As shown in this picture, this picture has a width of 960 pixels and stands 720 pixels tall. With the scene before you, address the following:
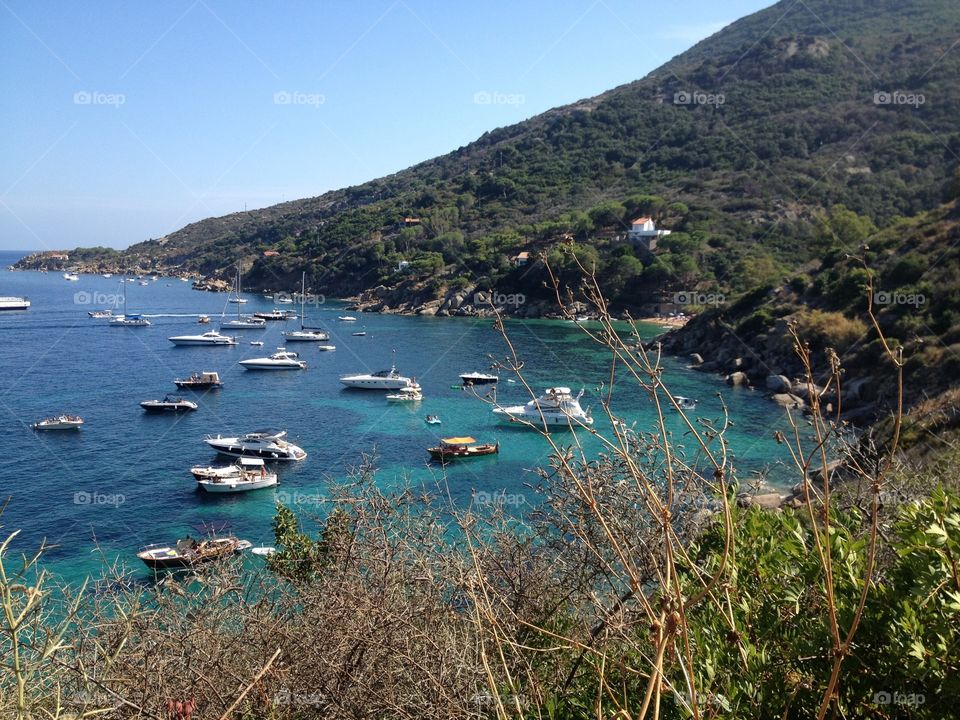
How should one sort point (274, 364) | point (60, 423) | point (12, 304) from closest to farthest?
point (60, 423) → point (274, 364) → point (12, 304)

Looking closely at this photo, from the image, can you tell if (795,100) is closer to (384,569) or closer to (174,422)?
(174,422)

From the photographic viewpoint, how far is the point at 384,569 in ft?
18.7

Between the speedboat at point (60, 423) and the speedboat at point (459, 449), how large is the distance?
1069 cm

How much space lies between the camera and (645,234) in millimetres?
50188

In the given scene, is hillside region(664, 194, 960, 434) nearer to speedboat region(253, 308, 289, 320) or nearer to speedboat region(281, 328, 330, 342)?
speedboat region(281, 328, 330, 342)

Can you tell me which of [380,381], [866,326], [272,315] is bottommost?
[380,381]

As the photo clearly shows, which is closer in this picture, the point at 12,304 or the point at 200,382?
the point at 200,382

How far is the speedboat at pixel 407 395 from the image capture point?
2658cm

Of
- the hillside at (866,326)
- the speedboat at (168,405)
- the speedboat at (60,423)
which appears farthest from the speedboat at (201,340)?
the hillside at (866,326)

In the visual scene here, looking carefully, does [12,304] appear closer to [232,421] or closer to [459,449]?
[232,421]

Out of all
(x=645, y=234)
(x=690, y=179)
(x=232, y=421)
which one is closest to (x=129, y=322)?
(x=232, y=421)

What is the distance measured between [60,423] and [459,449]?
1190 centimetres

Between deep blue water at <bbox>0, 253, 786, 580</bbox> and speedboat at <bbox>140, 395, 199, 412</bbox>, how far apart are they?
18.3 inches

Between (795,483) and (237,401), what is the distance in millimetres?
19299
